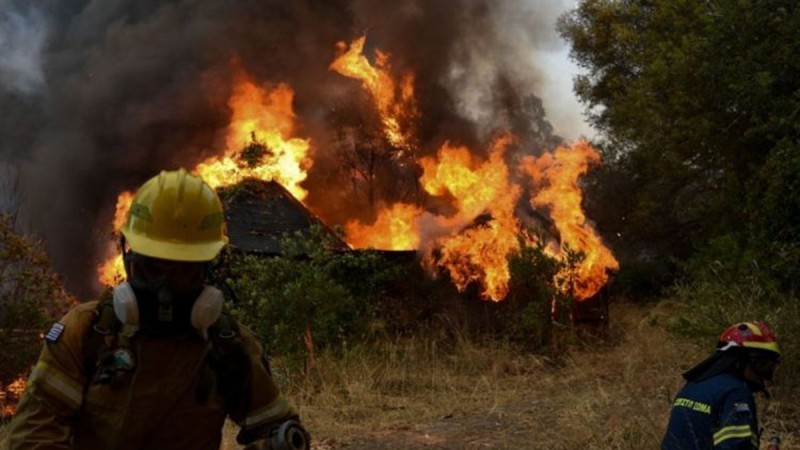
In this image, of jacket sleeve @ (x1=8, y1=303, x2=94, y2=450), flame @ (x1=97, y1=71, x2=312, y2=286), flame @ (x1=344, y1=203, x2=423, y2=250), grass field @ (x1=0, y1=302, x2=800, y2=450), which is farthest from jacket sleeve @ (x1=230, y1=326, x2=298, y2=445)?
flame @ (x1=97, y1=71, x2=312, y2=286)

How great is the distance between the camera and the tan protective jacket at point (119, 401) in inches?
89.0

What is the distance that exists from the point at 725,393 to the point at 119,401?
284 cm

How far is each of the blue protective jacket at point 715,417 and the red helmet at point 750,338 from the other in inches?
6.6

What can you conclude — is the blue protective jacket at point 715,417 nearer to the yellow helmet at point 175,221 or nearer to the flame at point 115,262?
the yellow helmet at point 175,221

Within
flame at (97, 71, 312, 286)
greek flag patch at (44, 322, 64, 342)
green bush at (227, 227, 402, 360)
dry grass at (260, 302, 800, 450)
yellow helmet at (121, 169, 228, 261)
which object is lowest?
dry grass at (260, 302, 800, 450)

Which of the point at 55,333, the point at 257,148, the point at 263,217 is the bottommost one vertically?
the point at 55,333

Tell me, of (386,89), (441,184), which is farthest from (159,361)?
(386,89)

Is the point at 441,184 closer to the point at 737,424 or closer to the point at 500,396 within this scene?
the point at 500,396

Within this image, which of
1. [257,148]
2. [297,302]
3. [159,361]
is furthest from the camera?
[257,148]

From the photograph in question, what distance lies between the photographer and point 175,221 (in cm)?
246

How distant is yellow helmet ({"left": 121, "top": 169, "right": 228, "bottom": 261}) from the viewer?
2.42 metres

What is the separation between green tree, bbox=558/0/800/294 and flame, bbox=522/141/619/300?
1535 mm

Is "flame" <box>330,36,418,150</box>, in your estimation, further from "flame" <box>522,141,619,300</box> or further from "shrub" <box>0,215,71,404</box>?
"shrub" <box>0,215,71,404</box>

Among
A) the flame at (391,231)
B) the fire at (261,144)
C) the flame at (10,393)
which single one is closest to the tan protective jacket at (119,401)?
the flame at (10,393)
